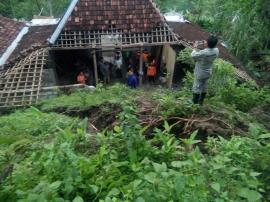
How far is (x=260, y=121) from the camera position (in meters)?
6.32

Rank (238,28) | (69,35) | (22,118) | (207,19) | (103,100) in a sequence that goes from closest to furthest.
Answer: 1. (22,118)
2. (103,100)
3. (69,35)
4. (238,28)
5. (207,19)

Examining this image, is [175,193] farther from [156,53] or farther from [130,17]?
[156,53]

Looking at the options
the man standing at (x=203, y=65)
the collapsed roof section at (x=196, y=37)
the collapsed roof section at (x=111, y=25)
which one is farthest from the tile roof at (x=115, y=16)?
the man standing at (x=203, y=65)

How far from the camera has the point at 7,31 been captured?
14.1 m

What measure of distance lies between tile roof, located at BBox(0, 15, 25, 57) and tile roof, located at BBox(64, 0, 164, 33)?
8.78ft

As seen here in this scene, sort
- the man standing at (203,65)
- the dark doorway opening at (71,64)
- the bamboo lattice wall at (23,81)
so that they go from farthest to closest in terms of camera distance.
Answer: the dark doorway opening at (71,64)
the bamboo lattice wall at (23,81)
the man standing at (203,65)

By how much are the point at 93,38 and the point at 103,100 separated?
212 inches

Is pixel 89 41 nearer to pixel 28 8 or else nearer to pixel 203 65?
pixel 203 65

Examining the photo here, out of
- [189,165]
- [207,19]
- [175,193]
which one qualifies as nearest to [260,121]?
[189,165]

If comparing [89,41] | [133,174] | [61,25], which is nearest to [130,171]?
[133,174]

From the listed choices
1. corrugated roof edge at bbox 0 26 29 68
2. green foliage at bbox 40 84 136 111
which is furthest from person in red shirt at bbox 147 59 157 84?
corrugated roof edge at bbox 0 26 29 68

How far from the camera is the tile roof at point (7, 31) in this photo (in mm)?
13000

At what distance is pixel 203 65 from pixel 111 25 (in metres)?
6.99

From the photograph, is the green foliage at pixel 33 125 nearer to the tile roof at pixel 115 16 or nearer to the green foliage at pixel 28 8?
the tile roof at pixel 115 16
